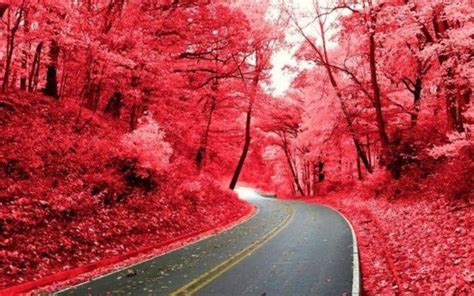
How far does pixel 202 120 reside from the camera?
2888 cm

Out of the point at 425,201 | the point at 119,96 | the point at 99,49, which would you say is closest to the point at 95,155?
the point at 99,49

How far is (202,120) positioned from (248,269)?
1909 centimetres

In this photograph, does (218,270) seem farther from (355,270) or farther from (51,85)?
(51,85)

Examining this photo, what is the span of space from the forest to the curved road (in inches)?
37.0

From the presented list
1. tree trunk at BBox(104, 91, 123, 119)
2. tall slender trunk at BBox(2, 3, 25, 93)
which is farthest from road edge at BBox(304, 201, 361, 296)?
tree trunk at BBox(104, 91, 123, 119)

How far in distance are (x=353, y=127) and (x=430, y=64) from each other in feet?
23.0

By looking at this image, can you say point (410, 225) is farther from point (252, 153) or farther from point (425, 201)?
point (252, 153)

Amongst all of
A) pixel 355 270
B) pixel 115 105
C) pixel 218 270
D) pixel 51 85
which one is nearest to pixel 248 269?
pixel 218 270

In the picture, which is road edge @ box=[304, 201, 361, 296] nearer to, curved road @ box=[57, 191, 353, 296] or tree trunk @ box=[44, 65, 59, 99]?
curved road @ box=[57, 191, 353, 296]

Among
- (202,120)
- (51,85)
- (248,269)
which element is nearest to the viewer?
(248,269)

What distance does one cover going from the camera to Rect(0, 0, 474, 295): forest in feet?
38.2

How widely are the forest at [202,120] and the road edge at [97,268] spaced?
350 millimetres

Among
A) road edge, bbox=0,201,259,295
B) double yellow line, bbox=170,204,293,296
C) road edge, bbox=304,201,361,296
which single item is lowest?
A: road edge, bbox=0,201,259,295

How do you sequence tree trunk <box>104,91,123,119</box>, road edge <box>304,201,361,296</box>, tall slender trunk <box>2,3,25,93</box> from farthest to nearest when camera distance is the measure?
tree trunk <box>104,91,123,119</box> → tall slender trunk <box>2,3,25,93</box> → road edge <box>304,201,361,296</box>
